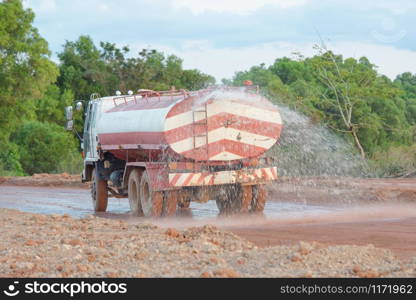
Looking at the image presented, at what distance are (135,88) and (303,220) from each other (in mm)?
31508

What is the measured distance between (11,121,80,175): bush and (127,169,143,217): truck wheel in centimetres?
2776

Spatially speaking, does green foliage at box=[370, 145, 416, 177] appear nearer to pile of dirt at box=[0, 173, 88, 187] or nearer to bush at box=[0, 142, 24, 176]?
pile of dirt at box=[0, 173, 88, 187]

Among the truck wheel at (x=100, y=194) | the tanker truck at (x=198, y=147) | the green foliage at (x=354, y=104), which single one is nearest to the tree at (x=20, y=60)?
the green foliage at (x=354, y=104)

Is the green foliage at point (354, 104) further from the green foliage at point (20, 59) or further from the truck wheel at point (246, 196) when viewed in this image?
the truck wheel at point (246, 196)

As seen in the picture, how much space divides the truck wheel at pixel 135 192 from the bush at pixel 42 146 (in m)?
27.8

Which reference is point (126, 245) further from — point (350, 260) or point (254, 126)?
point (254, 126)

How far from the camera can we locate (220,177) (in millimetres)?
16734

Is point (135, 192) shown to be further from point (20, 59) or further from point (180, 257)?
point (20, 59)

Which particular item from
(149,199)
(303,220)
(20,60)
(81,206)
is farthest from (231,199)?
(20,60)

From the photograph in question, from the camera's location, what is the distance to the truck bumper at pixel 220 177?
1652 centimetres

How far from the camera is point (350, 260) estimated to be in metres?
9.57

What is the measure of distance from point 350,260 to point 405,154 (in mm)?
19287

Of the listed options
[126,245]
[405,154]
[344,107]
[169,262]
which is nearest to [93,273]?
[169,262]

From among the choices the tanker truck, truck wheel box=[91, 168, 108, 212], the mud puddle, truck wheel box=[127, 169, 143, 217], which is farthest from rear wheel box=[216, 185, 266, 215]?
truck wheel box=[91, 168, 108, 212]
